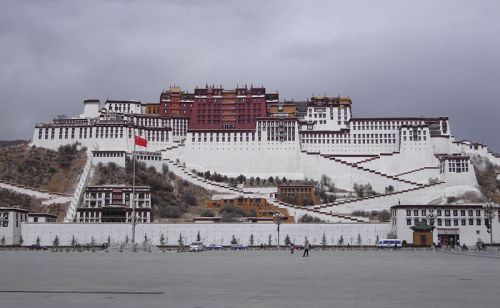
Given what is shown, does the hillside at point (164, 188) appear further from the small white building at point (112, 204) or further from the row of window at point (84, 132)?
the row of window at point (84, 132)

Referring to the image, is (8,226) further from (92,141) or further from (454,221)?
(454,221)

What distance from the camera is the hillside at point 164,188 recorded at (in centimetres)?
8406

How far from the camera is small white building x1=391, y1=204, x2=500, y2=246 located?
70000 mm

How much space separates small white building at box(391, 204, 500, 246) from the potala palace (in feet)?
55.0

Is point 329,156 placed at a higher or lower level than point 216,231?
higher

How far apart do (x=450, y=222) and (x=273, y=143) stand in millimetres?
41524

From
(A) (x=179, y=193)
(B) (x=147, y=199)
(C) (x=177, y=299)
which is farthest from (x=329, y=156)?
(C) (x=177, y=299)

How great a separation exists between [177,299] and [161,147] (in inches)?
3781

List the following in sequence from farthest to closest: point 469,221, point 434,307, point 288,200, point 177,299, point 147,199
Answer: point 288,200, point 147,199, point 469,221, point 177,299, point 434,307

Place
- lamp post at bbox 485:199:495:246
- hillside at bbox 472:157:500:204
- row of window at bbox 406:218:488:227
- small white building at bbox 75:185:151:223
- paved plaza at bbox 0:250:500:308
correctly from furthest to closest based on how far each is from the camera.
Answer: hillside at bbox 472:157:500:204 < small white building at bbox 75:185:151:223 < row of window at bbox 406:218:488:227 < lamp post at bbox 485:199:495:246 < paved plaza at bbox 0:250:500:308

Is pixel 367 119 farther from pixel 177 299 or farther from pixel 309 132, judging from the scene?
pixel 177 299

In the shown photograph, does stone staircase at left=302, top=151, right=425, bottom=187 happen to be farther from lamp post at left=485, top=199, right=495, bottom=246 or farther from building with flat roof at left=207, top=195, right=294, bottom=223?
lamp post at left=485, top=199, right=495, bottom=246

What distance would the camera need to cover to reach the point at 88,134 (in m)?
104

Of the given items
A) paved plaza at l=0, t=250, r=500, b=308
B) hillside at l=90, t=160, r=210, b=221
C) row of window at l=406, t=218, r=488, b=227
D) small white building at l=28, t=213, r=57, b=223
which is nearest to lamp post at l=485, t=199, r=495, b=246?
row of window at l=406, t=218, r=488, b=227
